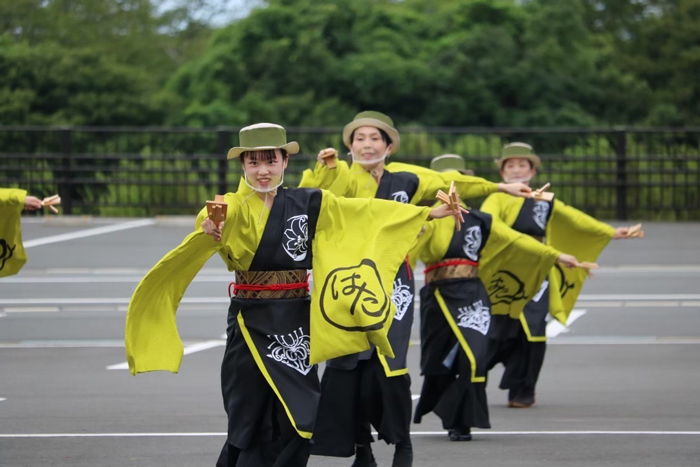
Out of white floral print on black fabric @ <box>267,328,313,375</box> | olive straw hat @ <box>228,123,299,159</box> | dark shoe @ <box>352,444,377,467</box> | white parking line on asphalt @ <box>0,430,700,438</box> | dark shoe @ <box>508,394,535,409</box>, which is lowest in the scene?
dark shoe @ <box>508,394,535,409</box>

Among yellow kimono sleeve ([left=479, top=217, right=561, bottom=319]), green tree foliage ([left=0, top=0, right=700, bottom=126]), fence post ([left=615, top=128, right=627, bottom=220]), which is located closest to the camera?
yellow kimono sleeve ([left=479, top=217, right=561, bottom=319])

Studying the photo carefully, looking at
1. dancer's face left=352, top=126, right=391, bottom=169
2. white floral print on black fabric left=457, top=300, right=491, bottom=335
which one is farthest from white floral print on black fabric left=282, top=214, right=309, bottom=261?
white floral print on black fabric left=457, top=300, right=491, bottom=335

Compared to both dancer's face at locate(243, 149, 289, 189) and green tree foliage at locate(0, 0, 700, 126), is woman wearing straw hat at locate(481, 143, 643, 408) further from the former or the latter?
green tree foliage at locate(0, 0, 700, 126)

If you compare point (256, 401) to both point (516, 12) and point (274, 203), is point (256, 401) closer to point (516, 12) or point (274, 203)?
point (274, 203)

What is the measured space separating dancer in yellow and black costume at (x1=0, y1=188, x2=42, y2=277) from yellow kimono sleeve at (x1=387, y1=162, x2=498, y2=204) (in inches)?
97.5

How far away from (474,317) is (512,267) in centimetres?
128

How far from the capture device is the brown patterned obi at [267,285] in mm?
6332

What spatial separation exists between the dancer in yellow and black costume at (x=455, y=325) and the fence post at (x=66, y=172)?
14.3 m

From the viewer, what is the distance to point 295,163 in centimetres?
2206

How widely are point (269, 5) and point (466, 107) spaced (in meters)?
5.62

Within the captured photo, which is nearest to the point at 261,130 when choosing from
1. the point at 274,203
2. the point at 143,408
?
the point at 274,203

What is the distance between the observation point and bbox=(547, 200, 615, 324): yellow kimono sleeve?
413 inches

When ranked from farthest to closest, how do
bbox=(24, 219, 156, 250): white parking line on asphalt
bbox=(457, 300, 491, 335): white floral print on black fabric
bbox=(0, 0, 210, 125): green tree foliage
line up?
bbox=(0, 0, 210, 125): green tree foliage → bbox=(24, 219, 156, 250): white parking line on asphalt → bbox=(457, 300, 491, 335): white floral print on black fabric

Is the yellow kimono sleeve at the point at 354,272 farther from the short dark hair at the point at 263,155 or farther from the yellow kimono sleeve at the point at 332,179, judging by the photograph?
the yellow kimono sleeve at the point at 332,179
